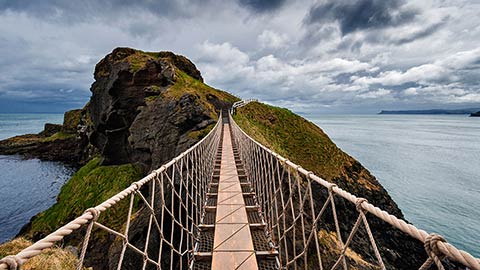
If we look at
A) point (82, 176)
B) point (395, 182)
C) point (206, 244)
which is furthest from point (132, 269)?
point (395, 182)

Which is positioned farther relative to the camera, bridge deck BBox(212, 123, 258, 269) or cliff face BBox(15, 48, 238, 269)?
cliff face BBox(15, 48, 238, 269)

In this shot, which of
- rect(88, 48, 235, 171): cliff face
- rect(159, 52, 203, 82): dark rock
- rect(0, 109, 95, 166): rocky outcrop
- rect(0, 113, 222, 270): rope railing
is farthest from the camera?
rect(0, 109, 95, 166): rocky outcrop

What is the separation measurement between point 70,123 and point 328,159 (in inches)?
1973

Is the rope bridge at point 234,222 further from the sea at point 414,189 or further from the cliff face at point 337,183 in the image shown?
the sea at point 414,189

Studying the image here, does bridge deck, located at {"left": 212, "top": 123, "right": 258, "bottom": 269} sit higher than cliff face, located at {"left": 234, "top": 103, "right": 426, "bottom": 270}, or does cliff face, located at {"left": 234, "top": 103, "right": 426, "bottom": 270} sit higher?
bridge deck, located at {"left": 212, "top": 123, "right": 258, "bottom": 269}

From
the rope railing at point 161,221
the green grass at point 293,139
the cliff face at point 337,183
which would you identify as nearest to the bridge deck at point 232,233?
the rope railing at point 161,221

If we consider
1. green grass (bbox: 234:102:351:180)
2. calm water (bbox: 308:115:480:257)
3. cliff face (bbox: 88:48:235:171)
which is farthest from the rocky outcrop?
calm water (bbox: 308:115:480:257)

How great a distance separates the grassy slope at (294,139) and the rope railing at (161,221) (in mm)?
7779

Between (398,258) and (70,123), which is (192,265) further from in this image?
(70,123)

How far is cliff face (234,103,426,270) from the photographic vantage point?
454 inches

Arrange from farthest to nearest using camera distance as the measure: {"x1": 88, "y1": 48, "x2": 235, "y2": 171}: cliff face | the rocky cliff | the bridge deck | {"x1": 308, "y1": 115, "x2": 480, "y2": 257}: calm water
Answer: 1. {"x1": 308, "y1": 115, "x2": 480, "y2": 257}: calm water
2. {"x1": 88, "y1": 48, "x2": 235, "y2": 171}: cliff face
3. the rocky cliff
4. the bridge deck

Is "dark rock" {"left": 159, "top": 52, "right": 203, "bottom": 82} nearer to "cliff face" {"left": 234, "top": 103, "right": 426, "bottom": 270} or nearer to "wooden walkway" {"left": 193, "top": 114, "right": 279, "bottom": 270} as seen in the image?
"cliff face" {"left": 234, "top": 103, "right": 426, "bottom": 270}

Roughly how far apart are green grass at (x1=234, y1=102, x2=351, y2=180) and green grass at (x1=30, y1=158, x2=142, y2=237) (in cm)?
848

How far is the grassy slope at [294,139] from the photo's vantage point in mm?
16748
